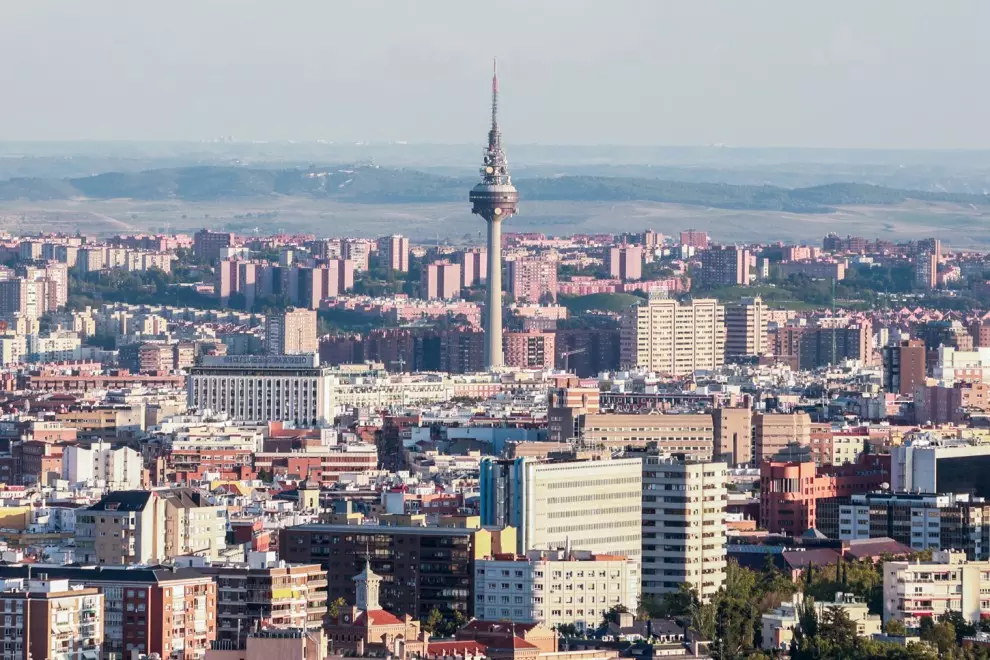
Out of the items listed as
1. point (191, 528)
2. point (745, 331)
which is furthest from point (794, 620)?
point (745, 331)

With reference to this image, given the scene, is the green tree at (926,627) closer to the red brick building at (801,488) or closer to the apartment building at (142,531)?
the apartment building at (142,531)

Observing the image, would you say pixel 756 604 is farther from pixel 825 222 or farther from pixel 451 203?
pixel 451 203

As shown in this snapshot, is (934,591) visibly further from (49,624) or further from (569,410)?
(569,410)

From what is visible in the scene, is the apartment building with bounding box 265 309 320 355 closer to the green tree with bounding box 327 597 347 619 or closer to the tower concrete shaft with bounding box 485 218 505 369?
the tower concrete shaft with bounding box 485 218 505 369

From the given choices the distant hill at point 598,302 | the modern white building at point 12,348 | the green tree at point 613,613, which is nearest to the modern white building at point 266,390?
the modern white building at point 12,348

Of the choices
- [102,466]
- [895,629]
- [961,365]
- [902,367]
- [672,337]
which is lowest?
[672,337]

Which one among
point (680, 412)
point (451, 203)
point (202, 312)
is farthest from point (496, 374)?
point (451, 203)
